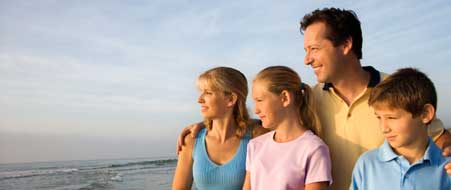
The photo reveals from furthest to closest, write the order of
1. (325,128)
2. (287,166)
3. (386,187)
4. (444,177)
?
1. (325,128)
2. (287,166)
3. (386,187)
4. (444,177)

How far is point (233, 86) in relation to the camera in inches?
138

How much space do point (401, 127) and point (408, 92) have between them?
206 mm

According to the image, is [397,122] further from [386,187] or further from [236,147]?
[236,147]

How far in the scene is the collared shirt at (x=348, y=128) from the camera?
282 cm

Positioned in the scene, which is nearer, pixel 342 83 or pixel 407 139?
pixel 407 139

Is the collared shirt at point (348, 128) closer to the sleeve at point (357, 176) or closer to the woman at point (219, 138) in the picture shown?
the sleeve at point (357, 176)

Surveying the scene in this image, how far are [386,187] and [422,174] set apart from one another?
22 centimetres

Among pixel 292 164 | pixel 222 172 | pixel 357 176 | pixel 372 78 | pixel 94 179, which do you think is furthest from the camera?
pixel 94 179

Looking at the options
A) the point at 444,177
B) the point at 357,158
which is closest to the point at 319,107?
the point at 357,158

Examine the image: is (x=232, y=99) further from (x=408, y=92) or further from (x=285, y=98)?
(x=408, y=92)

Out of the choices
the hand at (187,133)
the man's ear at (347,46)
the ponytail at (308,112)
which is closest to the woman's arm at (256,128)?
the hand at (187,133)

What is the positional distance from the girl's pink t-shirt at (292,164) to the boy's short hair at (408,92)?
47cm

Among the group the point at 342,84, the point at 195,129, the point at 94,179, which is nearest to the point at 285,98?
the point at 342,84

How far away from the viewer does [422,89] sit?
252 centimetres
